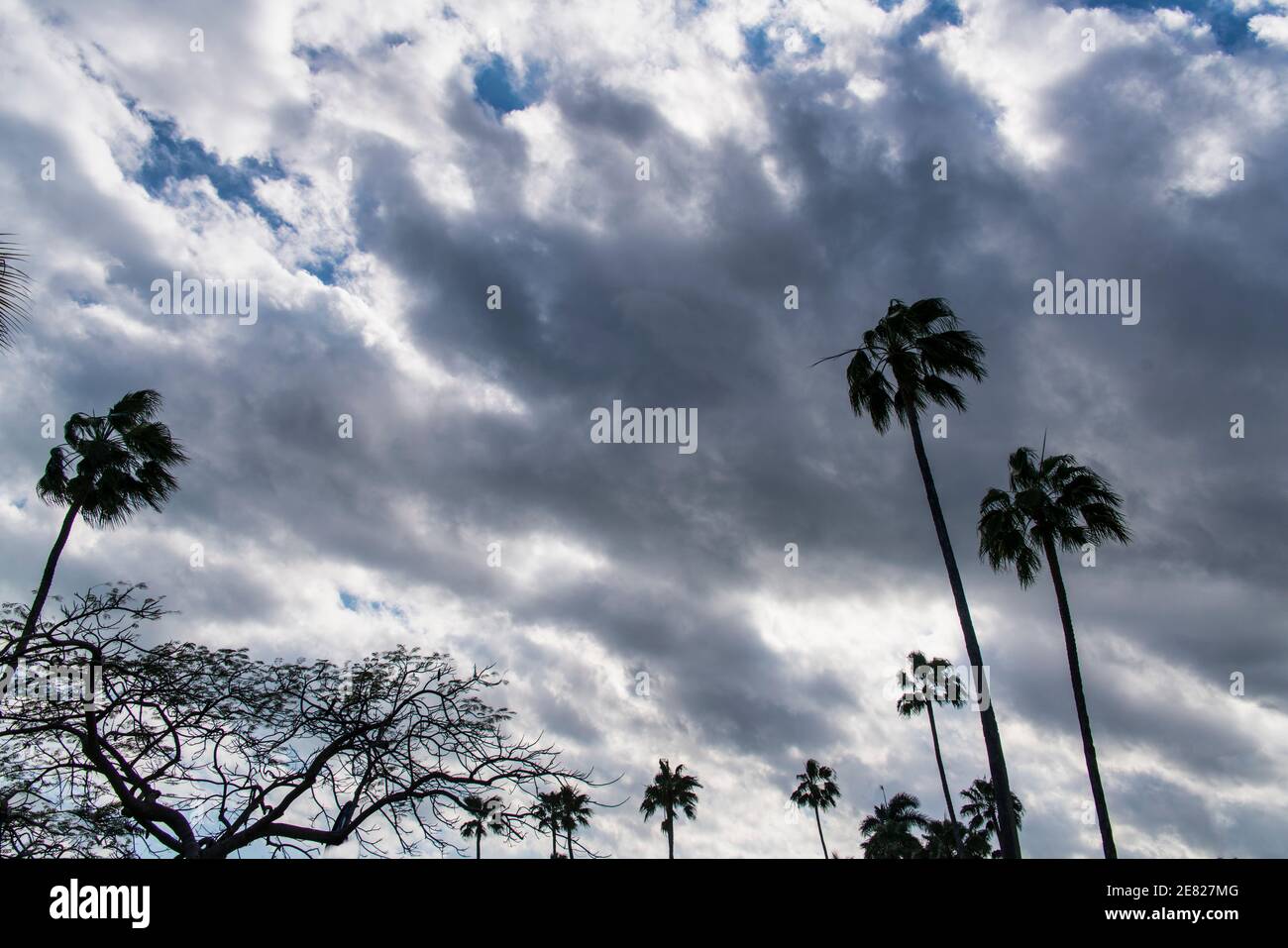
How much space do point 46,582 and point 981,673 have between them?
76.7 ft

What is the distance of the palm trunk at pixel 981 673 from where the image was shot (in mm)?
16672

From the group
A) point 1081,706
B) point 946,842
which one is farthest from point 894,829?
point 1081,706

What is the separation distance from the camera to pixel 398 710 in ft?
47.2

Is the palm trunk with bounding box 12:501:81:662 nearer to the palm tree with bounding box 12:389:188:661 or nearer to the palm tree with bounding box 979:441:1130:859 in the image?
the palm tree with bounding box 12:389:188:661

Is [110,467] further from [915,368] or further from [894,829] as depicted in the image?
[894,829]

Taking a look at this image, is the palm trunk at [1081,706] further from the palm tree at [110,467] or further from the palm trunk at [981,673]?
the palm tree at [110,467]

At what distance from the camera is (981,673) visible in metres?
18.1

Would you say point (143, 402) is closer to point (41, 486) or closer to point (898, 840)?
point (41, 486)

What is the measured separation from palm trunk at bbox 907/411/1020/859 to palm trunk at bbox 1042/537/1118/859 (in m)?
4.61
